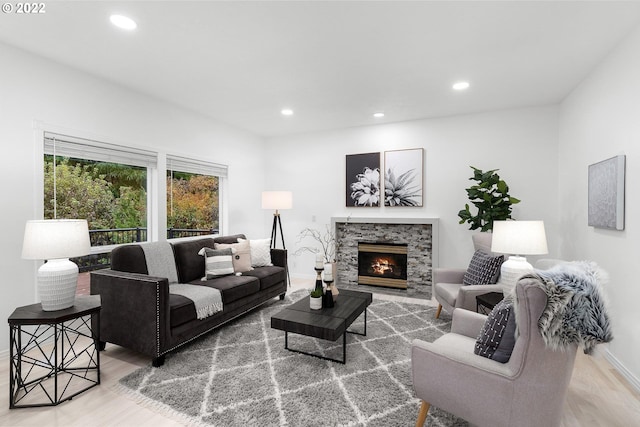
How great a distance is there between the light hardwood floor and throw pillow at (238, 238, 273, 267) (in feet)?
6.34

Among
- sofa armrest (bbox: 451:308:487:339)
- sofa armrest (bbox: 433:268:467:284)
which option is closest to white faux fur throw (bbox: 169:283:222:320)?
sofa armrest (bbox: 451:308:487:339)

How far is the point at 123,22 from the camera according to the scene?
2297mm

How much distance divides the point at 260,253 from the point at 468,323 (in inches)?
111

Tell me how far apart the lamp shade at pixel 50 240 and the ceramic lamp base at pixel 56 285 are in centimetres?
12

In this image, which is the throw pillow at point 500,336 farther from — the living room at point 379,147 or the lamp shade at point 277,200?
the lamp shade at point 277,200

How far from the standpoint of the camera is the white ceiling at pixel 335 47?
2.16 meters

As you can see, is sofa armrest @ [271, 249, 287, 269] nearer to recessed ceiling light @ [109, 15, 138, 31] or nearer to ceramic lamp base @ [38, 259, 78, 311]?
ceramic lamp base @ [38, 259, 78, 311]

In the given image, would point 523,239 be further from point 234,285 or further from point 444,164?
point 234,285

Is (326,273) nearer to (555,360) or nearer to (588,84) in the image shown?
(555,360)

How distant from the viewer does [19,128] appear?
270 cm

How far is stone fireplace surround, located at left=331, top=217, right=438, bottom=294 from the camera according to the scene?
4.65 metres

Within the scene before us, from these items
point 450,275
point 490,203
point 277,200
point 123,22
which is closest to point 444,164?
point 490,203

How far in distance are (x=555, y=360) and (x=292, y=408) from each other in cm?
151

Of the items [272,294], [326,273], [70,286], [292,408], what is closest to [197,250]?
[272,294]
